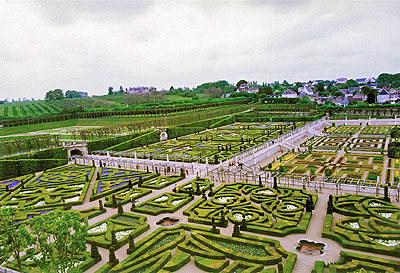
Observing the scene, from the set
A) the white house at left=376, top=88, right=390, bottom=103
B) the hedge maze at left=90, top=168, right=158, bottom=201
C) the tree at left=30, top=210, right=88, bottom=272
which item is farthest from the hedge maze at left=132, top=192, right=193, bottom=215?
the white house at left=376, top=88, right=390, bottom=103

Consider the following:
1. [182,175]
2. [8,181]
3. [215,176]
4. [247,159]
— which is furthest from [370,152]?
[8,181]

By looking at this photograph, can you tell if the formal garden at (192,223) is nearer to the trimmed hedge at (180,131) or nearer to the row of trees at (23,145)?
the row of trees at (23,145)

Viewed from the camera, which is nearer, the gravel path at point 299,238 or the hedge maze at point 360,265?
the hedge maze at point 360,265

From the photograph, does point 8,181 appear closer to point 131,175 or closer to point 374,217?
point 131,175

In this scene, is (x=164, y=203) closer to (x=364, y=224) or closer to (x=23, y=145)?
(x=364, y=224)

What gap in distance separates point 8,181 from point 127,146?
21040mm

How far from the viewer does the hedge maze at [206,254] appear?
17031 millimetres

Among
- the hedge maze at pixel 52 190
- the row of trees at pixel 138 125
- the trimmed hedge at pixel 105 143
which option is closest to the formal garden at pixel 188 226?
the hedge maze at pixel 52 190

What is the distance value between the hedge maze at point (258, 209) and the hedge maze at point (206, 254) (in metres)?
1.54

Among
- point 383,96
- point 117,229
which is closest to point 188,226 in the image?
point 117,229

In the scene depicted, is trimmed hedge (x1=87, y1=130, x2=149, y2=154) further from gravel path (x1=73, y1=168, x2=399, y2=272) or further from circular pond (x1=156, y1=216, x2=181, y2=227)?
circular pond (x1=156, y1=216, x2=181, y2=227)

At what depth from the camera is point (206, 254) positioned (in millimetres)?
18172

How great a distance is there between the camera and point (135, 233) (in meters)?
21.6

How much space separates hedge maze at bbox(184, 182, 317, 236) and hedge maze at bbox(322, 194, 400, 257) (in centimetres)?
180
